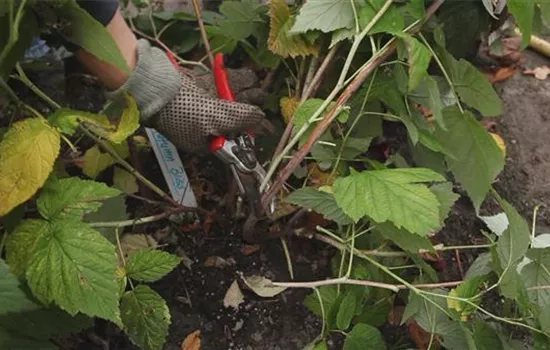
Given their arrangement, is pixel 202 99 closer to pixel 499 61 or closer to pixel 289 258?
pixel 289 258

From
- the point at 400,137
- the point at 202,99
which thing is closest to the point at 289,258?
the point at 202,99

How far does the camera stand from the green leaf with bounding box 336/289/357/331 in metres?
1.01

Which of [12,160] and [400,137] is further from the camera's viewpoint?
[400,137]

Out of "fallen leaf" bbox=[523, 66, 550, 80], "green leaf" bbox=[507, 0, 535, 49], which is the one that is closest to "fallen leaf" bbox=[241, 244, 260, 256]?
"green leaf" bbox=[507, 0, 535, 49]

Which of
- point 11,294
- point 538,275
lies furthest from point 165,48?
point 538,275

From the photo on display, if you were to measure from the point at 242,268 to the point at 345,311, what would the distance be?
1.00ft

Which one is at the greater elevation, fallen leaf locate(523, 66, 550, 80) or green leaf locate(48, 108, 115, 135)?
green leaf locate(48, 108, 115, 135)

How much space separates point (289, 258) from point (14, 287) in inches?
20.9

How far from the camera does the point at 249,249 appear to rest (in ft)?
4.24

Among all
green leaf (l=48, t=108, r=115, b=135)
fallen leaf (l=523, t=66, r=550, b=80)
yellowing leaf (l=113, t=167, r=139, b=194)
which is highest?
green leaf (l=48, t=108, r=115, b=135)

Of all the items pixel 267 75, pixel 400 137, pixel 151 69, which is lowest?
pixel 400 137

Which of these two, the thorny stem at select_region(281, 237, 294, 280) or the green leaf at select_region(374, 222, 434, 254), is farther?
the thorny stem at select_region(281, 237, 294, 280)

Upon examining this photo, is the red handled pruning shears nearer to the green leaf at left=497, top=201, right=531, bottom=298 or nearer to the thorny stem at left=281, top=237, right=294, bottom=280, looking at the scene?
the thorny stem at left=281, top=237, right=294, bottom=280

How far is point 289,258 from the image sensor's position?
1247 millimetres
